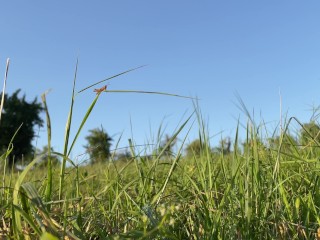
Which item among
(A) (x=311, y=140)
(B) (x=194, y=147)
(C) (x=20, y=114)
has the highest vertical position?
(C) (x=20, y=114)

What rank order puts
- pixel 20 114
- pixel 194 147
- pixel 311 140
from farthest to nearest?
1. pixel 20 114
2. pixel 194 147
3. pixel 311 140

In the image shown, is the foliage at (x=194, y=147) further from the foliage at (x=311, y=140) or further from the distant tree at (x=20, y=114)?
the distant tree at (x=20, y=114)

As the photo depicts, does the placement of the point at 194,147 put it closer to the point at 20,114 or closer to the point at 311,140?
the point at 311,140

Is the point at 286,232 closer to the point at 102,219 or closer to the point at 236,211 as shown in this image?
the point at 236,211

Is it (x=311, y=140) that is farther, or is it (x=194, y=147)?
(x=194, y=147)

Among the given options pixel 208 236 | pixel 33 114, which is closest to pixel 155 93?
pixel 208 236

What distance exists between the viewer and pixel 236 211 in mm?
1442

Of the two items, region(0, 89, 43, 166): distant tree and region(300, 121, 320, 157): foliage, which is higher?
region(0, 89, 43, 166): distant tree

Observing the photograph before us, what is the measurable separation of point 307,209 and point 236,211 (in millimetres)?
242

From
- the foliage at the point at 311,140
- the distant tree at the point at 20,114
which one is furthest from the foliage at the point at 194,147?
the distant tree at the point at 20,114

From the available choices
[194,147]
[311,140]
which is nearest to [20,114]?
[194,147]

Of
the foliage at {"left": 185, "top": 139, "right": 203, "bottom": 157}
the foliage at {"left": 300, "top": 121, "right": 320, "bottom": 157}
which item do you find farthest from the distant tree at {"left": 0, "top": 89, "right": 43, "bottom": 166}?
the foliage at {"left": 300, "top": 121, "right": 320, "bottom": 157}

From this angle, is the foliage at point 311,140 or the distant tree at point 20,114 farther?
the distant tree at point 20,114

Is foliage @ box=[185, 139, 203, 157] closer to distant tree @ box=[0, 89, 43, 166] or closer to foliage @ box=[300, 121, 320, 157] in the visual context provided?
foliage @ box=[300, 121, 320, 157]
